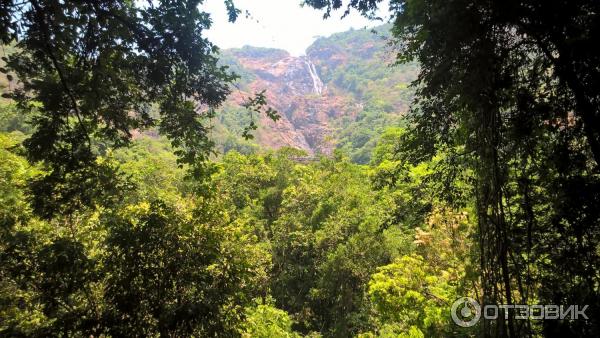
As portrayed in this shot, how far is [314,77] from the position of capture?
140625 mm

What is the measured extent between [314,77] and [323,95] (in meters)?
20.9

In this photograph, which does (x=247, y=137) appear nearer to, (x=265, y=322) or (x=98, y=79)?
(x=98, y=79)

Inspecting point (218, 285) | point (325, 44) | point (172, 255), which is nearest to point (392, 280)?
point (218, 285)

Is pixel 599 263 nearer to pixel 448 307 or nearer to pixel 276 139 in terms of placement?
pixel 448 307

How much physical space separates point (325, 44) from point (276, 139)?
7657 centimetres

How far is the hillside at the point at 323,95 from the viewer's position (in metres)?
88.7

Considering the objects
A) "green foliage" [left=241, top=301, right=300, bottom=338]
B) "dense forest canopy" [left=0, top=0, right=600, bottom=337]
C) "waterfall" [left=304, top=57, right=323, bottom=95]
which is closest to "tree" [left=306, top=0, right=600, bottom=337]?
"dense forest canopy" [left=0, top=0, right=600, bottom=337]

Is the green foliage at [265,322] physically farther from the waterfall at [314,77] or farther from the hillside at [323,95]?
the waterfall at [314,77]

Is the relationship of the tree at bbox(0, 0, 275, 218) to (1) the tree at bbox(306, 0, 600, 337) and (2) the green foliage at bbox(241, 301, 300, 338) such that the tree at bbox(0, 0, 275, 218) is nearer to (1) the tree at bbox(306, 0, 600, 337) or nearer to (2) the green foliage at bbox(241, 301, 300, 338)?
(1) the tree at bbox(306, 0, 600, 337)

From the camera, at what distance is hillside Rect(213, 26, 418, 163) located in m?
88.7

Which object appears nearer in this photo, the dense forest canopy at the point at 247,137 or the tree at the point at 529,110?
the tree at the point at 529,110

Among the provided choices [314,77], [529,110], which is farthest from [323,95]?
[529,110]

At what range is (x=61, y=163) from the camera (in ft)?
16.2

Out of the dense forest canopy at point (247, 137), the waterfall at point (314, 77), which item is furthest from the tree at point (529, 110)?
the waterfall at point (314, 77)
